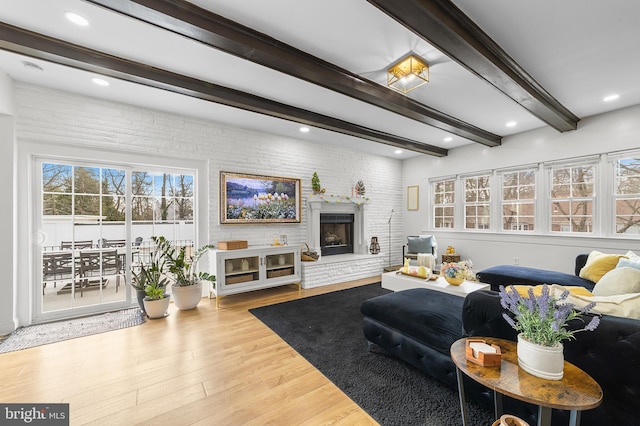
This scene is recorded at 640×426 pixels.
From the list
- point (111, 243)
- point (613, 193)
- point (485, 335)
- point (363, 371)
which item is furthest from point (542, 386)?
point (613, 193)

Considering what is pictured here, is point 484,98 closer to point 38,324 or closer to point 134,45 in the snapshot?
point 134,45

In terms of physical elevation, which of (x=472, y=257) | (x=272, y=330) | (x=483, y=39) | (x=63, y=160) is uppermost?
(x=483, y=39)

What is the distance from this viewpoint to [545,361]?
1102mm

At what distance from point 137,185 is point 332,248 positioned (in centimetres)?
352

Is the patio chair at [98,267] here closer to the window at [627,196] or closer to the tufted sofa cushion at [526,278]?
the tufted sofa cushion at [526,278]

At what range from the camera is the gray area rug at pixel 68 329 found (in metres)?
2.55

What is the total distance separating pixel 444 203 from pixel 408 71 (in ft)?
13.6

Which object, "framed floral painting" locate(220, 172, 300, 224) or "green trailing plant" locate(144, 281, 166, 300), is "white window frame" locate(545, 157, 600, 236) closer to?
"framed floral painting" locate(220, 172, 300, 224)

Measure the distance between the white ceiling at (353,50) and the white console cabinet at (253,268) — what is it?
6.67 feet

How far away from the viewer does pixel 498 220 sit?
5.04 metres

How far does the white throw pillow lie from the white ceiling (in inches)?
75.9

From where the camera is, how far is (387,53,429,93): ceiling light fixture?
2.39 meters

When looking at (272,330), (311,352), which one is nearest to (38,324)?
(272,330)

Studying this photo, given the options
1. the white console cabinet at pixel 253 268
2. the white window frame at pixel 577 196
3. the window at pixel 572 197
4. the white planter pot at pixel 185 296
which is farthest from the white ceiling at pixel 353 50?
the white planter pot at pixel 185 296
